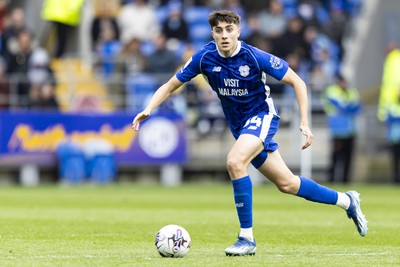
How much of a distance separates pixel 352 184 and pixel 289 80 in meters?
13.8

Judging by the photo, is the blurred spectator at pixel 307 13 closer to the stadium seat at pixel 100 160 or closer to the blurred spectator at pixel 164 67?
the blurred spectator at pixel 164 67

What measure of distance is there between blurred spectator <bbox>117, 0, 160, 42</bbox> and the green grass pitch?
5.95 meters

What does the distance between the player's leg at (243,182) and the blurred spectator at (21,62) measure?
570 inches

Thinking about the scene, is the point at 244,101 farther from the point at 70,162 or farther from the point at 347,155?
the point at 347,155

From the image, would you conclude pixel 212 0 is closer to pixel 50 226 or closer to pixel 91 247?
pixel 50 226

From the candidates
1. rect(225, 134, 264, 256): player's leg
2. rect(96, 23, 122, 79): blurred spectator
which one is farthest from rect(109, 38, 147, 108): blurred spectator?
rect(225, 134, 264, 256): player's leg

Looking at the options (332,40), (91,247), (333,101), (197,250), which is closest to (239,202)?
(197,250)

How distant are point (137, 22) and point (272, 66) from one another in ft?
54.5

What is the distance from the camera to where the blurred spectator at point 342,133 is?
75.6 feet

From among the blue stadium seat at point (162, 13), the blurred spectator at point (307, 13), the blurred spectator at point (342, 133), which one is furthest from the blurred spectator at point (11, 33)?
the blurred spectator at point (342, 133)

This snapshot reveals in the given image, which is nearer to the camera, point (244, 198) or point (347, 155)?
point (244, 198)

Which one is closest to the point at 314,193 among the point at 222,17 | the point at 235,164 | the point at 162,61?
the point at 235,164

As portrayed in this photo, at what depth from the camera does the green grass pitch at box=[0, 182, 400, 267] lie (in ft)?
30.2

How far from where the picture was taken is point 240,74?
9.95 metres
